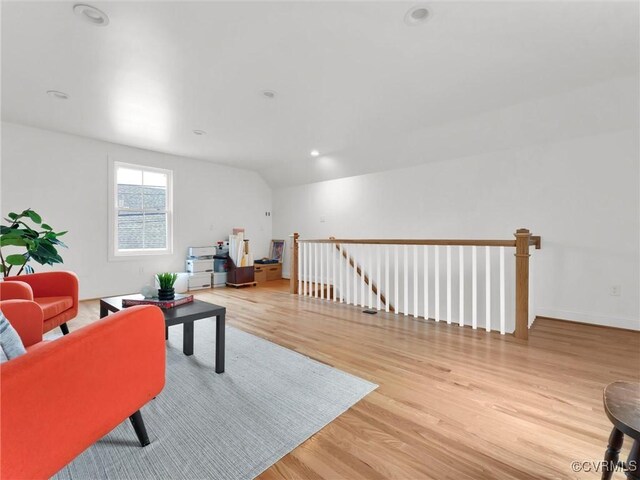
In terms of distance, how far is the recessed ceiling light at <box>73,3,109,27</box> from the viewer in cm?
197

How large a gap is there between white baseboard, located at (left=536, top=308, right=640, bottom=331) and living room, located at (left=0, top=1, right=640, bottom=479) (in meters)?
0.02

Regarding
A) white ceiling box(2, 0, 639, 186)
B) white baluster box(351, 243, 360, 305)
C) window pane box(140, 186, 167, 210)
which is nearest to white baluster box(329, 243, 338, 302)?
white baluster box(351, 243, 360, 305)

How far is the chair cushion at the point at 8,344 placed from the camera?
97 cm

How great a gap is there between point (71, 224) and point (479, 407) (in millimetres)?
5664

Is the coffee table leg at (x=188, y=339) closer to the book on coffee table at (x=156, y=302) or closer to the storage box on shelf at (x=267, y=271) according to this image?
the book on coffee table at (x=156, y=302)

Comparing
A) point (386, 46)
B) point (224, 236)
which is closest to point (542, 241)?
point (386, 46)

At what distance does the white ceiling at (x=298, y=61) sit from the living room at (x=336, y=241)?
0.02 m

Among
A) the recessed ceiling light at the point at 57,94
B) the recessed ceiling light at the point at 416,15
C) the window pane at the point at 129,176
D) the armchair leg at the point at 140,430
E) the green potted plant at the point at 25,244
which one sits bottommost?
the armchair leg at the point at 140,430

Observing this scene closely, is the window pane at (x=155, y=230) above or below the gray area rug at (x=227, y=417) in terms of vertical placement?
above

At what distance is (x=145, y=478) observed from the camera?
1.24 metres

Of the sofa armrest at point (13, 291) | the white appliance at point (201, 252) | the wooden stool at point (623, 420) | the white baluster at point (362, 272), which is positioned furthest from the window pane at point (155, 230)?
the wooden stool at point (623, 420)

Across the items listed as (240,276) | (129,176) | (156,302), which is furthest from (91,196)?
(156,302)

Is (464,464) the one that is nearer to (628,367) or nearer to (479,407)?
(479,407)

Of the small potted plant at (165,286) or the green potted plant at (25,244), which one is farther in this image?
the green potted plant at (25,244)
